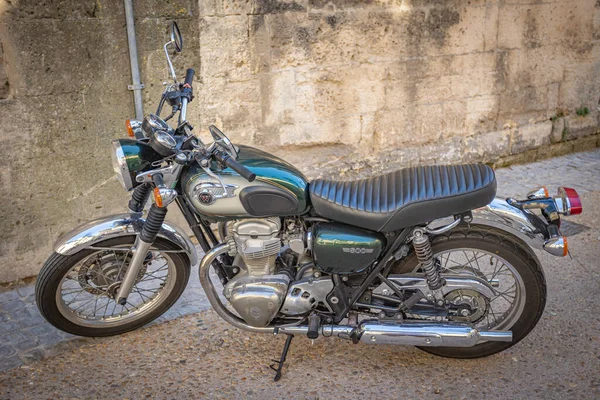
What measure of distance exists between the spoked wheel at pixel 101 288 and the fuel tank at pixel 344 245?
87 centimetres

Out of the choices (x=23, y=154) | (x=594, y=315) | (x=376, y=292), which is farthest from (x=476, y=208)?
(x=23, y=154)

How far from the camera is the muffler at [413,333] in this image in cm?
314

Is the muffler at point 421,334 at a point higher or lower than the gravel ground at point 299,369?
higher

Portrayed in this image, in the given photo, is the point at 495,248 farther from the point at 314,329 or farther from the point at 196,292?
the point at 196,292

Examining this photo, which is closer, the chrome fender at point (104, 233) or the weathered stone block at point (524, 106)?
the chrome fender at point (104, 233)

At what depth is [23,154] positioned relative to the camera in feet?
13.7

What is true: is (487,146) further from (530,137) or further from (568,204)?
(568,204)

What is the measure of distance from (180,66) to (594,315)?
10.5ft

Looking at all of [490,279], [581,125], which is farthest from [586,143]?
[490,279]

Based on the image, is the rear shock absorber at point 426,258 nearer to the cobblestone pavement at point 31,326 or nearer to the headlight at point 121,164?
the headlight at point 121,164

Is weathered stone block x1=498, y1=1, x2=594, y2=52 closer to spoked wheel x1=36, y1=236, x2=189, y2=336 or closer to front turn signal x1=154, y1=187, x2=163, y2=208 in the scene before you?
spoked wheel x1=36, y1=236, x2=189, y2=336

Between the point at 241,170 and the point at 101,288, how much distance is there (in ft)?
4.36

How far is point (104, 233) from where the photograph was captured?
10.9 ft

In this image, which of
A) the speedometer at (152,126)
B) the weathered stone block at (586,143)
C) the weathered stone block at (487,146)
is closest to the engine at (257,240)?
the speedometer at (152,126)
